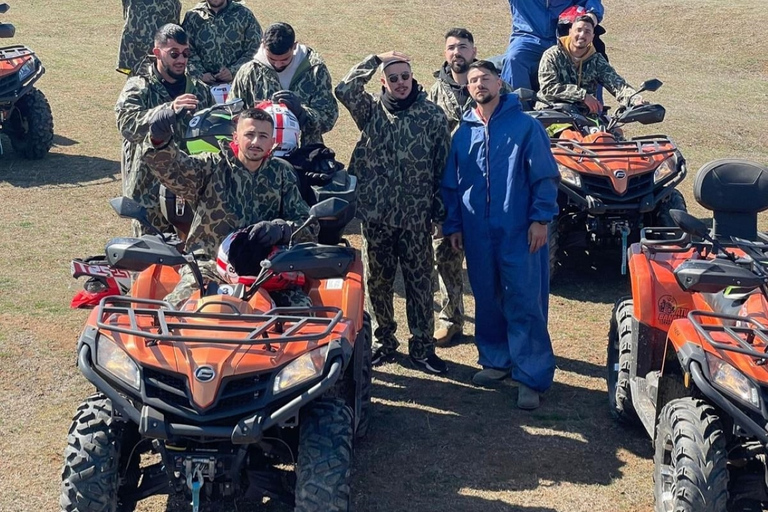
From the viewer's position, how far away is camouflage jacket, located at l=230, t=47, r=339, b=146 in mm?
7859

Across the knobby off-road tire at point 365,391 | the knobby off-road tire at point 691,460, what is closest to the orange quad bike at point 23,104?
the knobby off-road tire at point 365,391

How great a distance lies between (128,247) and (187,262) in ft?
0.88

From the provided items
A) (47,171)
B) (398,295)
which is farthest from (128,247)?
(47,171)

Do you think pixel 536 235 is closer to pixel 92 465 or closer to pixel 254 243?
pixel 254 243

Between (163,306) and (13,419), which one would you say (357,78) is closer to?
(163,306)

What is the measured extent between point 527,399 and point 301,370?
7.97 feet

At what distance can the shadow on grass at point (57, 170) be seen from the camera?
39.0ft

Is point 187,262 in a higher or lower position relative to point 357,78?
lower

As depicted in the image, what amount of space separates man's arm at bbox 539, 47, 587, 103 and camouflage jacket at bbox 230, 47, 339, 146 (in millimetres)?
2742

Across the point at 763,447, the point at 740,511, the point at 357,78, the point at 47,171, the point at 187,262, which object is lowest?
the point at 47,171

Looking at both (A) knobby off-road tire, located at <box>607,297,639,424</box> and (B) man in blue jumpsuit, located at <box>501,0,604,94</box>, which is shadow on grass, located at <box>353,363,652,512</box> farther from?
(B) man in blue jumpsuit, located at <box>501,0,604,94</box>

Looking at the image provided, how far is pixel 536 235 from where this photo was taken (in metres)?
6.82

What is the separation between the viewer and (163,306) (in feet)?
17.4

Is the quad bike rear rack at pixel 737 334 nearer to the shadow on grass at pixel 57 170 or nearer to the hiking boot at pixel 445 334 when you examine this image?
→ the hiking boot at pixel 445 334
